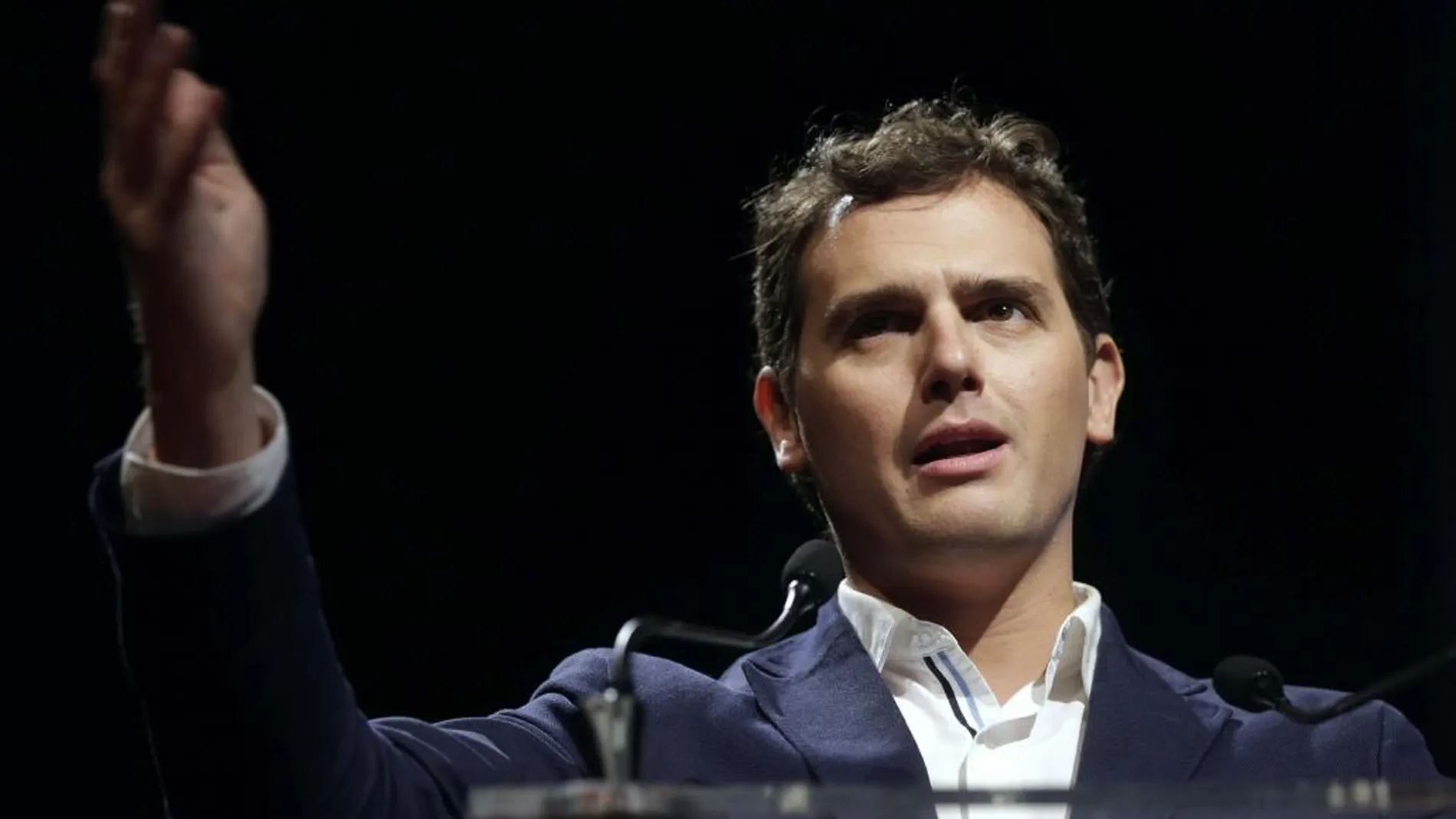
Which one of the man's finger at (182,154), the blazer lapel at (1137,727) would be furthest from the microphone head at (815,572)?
the man's finger at (182,154)

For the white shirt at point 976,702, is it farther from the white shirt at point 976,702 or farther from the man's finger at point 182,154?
the man's finger at point 182,154

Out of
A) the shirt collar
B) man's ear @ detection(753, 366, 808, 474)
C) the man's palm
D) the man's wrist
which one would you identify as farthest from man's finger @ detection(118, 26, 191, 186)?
man's ear @ detection(753, 366, 808, 474)

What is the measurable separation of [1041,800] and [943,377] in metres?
0.97

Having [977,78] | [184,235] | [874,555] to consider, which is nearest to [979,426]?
[874,555]

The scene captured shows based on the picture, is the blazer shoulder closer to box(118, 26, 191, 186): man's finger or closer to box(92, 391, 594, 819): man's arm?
box(92, 391, 594, 819): man's arm

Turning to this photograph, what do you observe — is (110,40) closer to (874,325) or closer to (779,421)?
(874,325)

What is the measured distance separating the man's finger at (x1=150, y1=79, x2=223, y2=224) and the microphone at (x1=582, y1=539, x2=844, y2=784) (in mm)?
483

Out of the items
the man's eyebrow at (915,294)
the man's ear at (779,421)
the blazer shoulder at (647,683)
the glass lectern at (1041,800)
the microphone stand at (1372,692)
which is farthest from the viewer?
the man's ear at (779,421)

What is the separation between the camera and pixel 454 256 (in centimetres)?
310

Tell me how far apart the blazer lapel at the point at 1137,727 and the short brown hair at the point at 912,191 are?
51cm

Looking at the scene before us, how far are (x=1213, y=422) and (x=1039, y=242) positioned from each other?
0.96 metres

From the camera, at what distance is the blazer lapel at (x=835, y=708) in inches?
73.1

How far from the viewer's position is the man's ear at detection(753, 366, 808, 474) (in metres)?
2.37

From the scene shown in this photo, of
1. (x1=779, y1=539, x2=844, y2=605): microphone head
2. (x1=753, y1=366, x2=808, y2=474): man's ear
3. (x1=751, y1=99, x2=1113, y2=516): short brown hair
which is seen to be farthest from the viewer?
(x1=753, y1=366, x2=808, y2=474): man's ear
